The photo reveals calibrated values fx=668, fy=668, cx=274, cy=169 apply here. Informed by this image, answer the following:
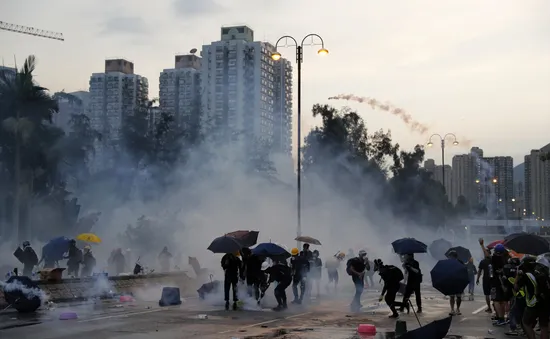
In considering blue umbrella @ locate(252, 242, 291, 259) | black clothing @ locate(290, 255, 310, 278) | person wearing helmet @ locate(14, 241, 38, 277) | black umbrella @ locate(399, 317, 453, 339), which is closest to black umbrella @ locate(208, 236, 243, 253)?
blue umbrella @ locate(252, 242, 291, 259)

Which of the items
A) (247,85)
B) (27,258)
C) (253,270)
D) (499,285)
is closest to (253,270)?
(253,270)

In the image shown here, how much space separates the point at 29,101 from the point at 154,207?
34.8 feet

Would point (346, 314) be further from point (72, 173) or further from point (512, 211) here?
point (512, 211)

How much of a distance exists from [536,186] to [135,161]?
137 m

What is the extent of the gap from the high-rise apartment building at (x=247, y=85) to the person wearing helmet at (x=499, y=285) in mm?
90158

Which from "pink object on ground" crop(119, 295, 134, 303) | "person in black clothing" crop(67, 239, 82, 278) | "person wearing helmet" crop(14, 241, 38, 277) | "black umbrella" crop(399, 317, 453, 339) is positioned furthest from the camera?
"person in black clothing" crop(67, 239, 82, 278)

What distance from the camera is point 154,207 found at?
45.0 m

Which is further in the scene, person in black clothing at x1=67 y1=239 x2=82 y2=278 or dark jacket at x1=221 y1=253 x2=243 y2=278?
person in black clothing at x1=67 y1=239 x2=82 y2=278

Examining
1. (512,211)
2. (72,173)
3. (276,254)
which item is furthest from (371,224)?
(512,211)

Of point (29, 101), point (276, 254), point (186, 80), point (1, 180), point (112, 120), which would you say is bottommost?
point (276, 254)

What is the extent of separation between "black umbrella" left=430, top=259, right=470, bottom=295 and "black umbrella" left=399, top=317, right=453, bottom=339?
476cm

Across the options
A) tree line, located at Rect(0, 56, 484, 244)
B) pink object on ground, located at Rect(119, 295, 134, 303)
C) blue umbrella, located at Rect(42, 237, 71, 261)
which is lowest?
pink object on ground, located at Rect(119, 295, 134, 303)

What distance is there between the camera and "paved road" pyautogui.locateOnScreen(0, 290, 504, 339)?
13.1 m

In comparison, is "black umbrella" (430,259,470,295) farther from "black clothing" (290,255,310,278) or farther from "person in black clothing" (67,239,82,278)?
"person in black clothing" (67,239,82,278)
